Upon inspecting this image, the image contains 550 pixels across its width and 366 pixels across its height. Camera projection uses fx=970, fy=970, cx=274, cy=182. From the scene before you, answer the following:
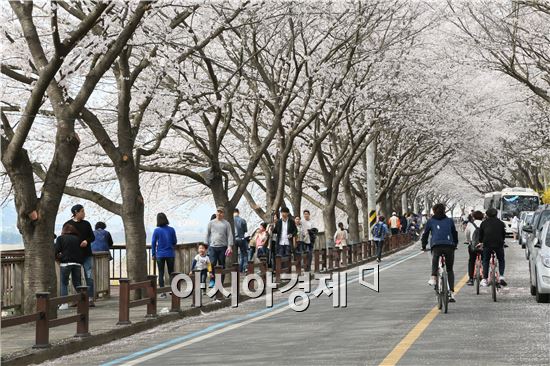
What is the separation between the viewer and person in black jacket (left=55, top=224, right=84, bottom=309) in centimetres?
1641

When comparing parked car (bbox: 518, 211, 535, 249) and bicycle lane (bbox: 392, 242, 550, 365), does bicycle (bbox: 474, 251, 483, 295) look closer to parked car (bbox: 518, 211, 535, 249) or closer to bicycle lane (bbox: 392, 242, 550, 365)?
bicycle lane (bbox: 392, 242, 550, 365)

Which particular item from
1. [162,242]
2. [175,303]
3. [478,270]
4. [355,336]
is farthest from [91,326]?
[478,270]

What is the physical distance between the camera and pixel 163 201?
55344 mm

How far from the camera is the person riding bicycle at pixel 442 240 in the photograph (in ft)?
52.0

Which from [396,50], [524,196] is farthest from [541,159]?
[396,50]

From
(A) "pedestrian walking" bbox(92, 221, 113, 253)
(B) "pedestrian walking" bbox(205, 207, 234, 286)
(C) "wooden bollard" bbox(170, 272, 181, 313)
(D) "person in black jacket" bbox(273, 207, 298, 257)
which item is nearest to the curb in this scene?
(C) "wooden bollard" bbox(170, 272, 181, 313)

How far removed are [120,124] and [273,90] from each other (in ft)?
35.0

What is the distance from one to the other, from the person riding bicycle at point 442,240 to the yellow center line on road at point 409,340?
64 centimetres

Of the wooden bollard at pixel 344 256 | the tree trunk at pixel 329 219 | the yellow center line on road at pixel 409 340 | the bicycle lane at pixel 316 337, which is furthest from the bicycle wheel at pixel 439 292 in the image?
the tree trunk at pixel 329 219

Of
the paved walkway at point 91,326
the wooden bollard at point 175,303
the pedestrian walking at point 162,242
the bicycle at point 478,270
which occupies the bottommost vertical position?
the paved walkway at point 91,326

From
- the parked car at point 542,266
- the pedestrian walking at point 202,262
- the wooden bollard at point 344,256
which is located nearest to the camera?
the parked car at point 542,266

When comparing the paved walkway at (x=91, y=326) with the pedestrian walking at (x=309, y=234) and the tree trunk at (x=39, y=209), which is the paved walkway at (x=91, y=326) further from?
the pedestrian walking at (x=309, y=234)

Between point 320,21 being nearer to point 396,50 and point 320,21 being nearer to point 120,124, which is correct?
point 396,50

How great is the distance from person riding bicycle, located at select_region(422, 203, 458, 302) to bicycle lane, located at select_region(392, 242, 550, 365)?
65cm
